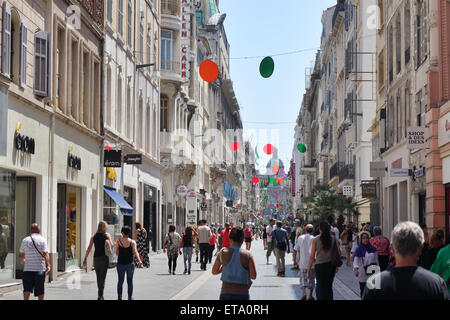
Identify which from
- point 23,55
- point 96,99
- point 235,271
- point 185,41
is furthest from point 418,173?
point 185,41

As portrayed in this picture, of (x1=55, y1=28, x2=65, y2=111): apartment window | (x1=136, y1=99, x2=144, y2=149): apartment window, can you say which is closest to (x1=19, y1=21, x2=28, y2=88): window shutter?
(x1=55, y1=28, x2=65, y2=111): apartment window

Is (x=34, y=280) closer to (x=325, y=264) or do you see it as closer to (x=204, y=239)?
(x=325, y=264)

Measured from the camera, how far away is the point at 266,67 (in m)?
22.4

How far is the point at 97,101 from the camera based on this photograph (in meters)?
30.3

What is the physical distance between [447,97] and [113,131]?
1267cm

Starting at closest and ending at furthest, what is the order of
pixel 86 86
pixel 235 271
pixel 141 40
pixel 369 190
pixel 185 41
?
pixel 235 271 < pixel 86 86 < pixel 141 40 < pixel 369 190 < pixel 185 41

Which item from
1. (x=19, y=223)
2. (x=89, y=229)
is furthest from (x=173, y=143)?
(x=19, y=223)

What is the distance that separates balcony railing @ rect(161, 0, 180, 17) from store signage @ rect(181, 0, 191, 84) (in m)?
1.84

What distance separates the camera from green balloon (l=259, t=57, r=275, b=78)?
2230cm

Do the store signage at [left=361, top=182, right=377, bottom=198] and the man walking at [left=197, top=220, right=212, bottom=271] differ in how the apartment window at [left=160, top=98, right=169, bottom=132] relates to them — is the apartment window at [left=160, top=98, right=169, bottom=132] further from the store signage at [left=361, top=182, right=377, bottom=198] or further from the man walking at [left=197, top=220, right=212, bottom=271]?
the man walking at [left=197, top=220, right=212, bottom=271]

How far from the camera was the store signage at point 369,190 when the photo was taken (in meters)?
40.6

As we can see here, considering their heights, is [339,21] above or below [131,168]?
above

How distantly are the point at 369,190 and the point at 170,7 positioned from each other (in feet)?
51.4
